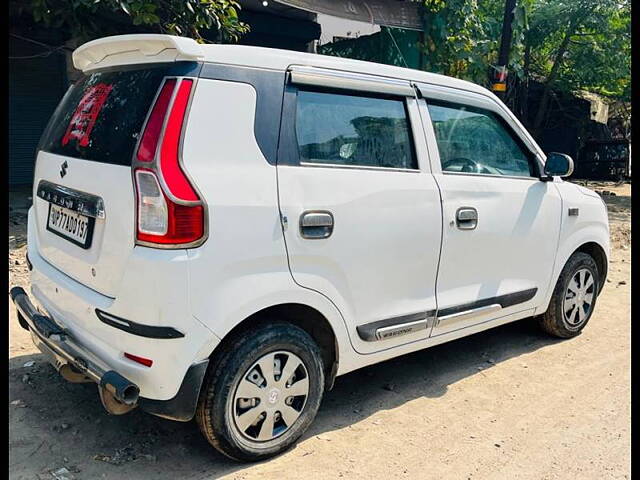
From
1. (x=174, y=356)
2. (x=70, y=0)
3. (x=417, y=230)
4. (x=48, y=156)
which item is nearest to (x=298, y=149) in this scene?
(x=417, y=230)

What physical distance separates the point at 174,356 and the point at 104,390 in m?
0.37

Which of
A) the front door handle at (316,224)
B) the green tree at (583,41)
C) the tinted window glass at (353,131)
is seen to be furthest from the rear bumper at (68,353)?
the green tree at (583,41)

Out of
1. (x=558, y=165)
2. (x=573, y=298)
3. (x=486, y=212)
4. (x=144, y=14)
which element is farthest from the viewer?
(x=144, y=14)

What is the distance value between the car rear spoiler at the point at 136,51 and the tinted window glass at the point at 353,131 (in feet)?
1.99

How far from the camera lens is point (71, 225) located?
9.23 feet

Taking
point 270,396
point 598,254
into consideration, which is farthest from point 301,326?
point 598,254

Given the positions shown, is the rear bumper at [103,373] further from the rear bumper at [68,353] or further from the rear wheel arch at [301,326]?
the rear wheel arch at [301,326]

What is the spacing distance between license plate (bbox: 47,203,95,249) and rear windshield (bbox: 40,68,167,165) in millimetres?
281

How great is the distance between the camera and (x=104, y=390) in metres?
2.52

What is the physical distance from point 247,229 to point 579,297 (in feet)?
10.3

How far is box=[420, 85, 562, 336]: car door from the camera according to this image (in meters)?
3.46

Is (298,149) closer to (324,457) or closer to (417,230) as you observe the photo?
(417,230)

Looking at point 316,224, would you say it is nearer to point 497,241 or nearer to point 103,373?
point 103,373

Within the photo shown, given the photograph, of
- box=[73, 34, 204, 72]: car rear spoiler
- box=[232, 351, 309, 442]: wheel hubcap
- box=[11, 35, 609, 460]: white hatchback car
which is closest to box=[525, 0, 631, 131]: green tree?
box=[11, 35, 609, 460]: white hatchback car
